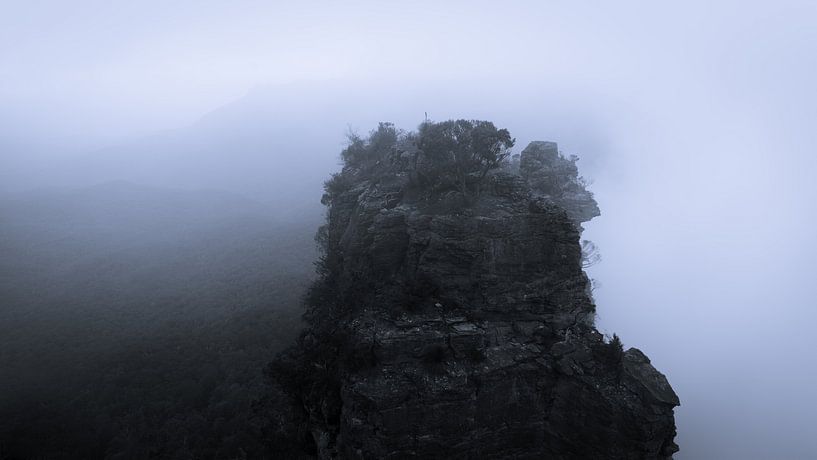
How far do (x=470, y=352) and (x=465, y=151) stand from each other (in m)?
10.7

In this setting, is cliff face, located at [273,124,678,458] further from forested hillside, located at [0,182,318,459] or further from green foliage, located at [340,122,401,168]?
forested hillside, located at [0,182,318,459]

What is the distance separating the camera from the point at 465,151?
831 inches

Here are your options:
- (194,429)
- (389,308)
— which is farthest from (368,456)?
(194,429)

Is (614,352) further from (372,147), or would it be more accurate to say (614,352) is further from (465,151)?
(372,147)

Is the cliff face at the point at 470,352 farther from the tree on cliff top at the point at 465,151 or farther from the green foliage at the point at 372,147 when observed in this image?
the green foliage at the point at 372,147

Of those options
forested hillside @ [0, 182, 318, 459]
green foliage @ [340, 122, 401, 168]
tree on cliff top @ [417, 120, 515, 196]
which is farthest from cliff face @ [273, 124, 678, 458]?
forested hillside @ [0, 182, 318, 459]

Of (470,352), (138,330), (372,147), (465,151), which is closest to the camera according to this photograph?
(470,352)

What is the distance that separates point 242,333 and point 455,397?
30.9 m

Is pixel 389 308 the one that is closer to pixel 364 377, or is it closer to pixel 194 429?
pixel 364 377

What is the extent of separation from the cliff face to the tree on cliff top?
895 millimetres

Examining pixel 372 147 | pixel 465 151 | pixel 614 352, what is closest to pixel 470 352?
pixel 614 352

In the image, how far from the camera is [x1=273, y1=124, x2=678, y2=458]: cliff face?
16188 mm

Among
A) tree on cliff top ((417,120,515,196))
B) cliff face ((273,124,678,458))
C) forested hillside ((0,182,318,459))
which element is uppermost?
tree on cliff top ((417,120,515,196))

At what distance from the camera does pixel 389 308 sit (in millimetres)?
18484
